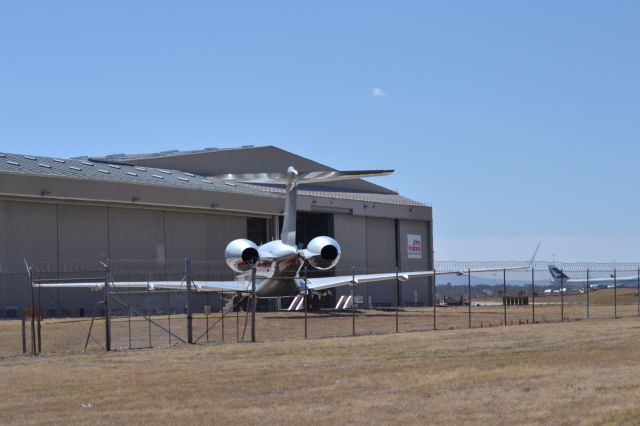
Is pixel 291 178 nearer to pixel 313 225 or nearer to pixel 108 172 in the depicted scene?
pixel 108 172

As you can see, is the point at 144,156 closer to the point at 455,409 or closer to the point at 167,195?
the point at 167,195

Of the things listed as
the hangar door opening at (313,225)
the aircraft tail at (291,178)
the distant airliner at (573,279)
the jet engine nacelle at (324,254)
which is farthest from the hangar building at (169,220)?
the distant airliner at (573,279)

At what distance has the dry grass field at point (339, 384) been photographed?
41.0 feet

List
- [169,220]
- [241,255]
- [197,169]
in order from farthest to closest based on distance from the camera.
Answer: [197,169], [169,220], [241,255]

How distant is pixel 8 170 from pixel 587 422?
43.4m

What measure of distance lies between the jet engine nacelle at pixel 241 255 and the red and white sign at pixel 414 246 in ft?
109

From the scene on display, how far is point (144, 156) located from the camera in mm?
73875

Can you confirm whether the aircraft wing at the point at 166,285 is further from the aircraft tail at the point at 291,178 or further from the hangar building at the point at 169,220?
the aircraft tail at the point at 291,178

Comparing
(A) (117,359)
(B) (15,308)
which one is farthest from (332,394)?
(B) (15,308)

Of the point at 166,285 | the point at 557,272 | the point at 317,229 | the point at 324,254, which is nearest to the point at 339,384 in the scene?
the point at 324,254

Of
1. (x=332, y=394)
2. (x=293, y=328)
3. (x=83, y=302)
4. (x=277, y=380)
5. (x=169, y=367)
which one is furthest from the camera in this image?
(x=83, y=302)

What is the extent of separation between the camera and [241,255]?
143 feet

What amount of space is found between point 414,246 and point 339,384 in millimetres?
61528

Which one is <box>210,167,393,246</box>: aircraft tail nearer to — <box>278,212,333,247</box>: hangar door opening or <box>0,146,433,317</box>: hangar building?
<box>0,146,433,317</box>: hangar building
